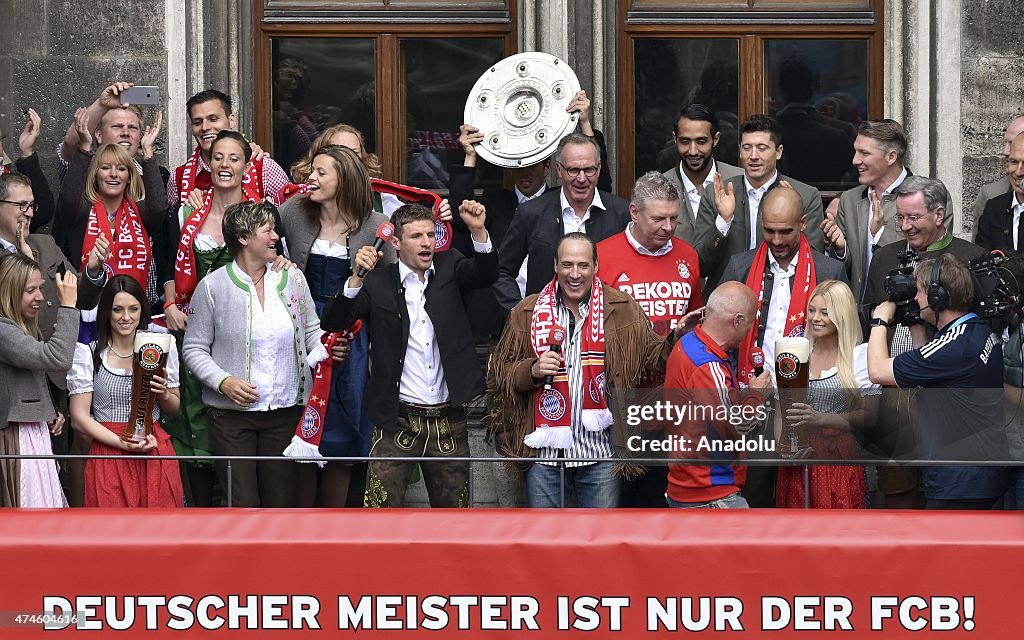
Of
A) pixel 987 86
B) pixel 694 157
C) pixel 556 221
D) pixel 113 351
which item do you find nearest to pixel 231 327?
pixel 113 351

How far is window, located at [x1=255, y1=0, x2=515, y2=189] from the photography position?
34.5 ft

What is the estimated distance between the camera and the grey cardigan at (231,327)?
8336mm

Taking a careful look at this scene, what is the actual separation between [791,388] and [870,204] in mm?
1870

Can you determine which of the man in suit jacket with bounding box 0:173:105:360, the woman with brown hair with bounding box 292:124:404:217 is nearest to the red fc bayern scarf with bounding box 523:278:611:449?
the woman with brown hair with bounding box 292:124:404:217

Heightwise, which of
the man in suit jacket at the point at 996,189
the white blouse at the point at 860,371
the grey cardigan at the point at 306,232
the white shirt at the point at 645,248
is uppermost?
the man in suit jacket at the point at 996,189

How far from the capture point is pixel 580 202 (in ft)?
28.9

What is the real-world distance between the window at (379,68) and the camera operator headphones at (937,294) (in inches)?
149

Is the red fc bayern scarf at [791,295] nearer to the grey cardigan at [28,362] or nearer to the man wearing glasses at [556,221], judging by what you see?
the man wearing glasses at [556,221]

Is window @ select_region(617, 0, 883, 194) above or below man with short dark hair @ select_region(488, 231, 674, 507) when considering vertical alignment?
above

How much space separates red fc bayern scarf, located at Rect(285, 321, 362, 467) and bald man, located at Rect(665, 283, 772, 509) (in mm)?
1637

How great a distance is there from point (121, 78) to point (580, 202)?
10.2 ft

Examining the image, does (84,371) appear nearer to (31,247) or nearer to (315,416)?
(31,247)

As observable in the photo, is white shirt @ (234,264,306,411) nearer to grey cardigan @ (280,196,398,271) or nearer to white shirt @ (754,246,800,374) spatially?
grey cardigan @ (280,196,398,271)

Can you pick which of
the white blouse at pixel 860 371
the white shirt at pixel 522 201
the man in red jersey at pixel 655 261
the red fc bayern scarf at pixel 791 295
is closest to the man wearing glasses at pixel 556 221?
the white shirt at pixel 522 201
